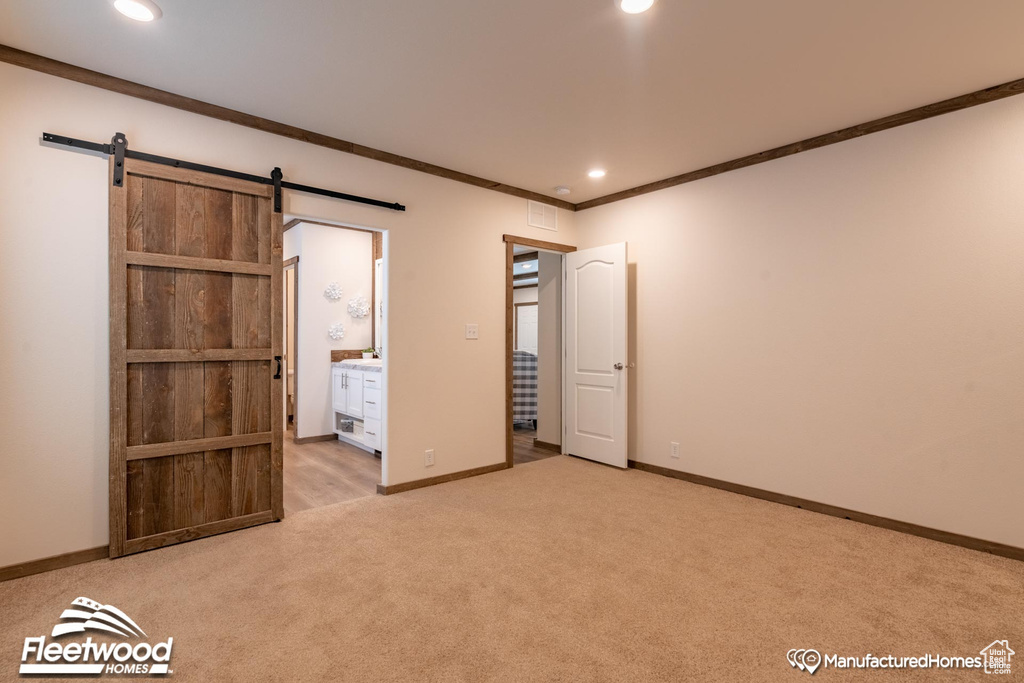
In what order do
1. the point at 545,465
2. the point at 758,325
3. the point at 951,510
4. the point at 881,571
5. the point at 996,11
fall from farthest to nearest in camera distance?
the point at 545,465
the point at 758,325
the point at 951,510
the point at 881,571
the point at 996,11

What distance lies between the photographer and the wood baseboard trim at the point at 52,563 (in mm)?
2430

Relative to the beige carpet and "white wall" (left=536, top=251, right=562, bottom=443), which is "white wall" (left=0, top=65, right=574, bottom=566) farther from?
"white wall" (left=536, top=251, right=562, bottom=443)

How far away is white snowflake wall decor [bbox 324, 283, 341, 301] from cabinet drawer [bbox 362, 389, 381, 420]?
4.70ft

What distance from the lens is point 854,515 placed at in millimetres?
3291

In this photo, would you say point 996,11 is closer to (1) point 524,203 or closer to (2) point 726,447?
(2) point 726,447

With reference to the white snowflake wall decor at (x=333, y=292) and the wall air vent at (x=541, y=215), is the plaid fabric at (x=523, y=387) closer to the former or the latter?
the wall air vent at (x=541, y=215)

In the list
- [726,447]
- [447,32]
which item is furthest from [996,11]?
[726,447]

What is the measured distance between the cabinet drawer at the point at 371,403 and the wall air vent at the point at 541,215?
2254 millimetres

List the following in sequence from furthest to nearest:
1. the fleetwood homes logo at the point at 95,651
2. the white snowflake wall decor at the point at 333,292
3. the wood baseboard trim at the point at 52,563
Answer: the white snowflake wall decor at the point at 333,292 < the wood baseboard trim at the point at 52,563 < the fleetwood homes logo at the point at 95,651

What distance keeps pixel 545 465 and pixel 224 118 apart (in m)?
3.73

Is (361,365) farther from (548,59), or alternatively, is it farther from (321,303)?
(548,59)

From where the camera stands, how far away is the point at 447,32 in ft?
7.63

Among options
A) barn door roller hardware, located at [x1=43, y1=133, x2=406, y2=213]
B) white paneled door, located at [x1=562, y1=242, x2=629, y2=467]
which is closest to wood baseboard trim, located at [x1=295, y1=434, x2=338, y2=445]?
white paneled door, located at [x1=562, y1=242, x2=629, y2=467]

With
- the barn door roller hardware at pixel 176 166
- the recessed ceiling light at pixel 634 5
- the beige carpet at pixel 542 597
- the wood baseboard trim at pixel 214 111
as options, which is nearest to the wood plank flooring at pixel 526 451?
the beige carpet at pixel 542 597
